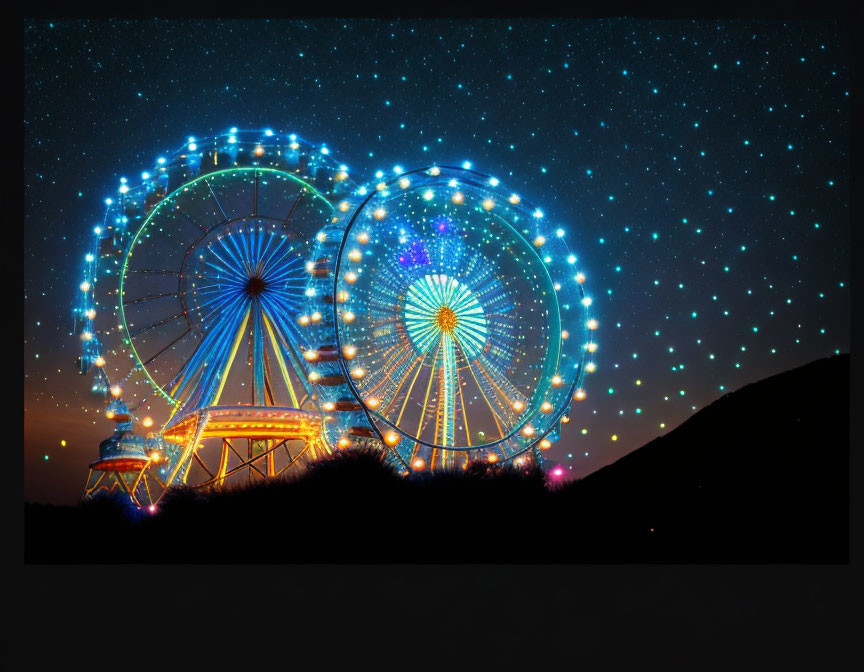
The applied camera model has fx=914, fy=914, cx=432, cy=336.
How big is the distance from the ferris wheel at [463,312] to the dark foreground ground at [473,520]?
2.11 ft

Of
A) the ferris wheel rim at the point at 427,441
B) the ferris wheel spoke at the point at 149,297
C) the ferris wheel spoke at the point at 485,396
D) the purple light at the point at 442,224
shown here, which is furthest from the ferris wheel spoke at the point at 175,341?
the ferris wheel spoke at the point at 485,396

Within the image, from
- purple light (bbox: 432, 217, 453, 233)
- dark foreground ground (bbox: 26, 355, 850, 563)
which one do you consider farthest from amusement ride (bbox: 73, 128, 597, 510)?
dark foreground ground (bbox: 26, 355, 850, 563)

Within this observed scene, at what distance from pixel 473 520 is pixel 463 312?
6.65 feet

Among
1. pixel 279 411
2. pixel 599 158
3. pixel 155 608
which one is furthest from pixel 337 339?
pixel 599 158

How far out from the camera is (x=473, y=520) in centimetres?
689

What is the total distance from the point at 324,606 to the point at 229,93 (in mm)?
4571

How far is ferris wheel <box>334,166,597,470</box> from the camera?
764 centimetres

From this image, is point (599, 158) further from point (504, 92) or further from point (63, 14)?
point (63, 14)

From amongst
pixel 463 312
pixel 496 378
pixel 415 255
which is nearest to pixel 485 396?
pixel 496 378

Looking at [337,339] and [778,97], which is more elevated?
[778,97]

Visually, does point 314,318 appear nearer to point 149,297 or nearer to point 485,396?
point 485,396

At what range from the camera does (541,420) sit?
25.6 ft

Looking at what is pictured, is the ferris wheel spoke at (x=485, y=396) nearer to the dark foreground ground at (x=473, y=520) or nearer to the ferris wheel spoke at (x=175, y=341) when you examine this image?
the dark foreground ground at (x=473, y=520)

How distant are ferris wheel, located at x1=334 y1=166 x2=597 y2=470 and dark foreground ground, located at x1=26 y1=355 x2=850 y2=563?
25.3 inches
